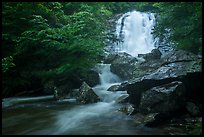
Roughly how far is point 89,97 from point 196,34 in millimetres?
5055

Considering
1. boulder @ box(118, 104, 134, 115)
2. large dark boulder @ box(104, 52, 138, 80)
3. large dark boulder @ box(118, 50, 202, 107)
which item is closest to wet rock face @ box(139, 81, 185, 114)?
large dark boulder @ box(118, 50, 202, 107)

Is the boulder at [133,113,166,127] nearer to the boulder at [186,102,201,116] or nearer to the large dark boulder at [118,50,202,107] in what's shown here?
the boulder at [186,102,201,116]

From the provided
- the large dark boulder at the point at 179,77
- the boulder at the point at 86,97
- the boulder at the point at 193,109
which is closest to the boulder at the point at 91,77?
the boulder at the point at 86,97

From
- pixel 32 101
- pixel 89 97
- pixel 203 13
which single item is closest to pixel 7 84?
pixel 32 101

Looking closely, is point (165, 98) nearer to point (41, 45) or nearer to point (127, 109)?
point (127, 109)

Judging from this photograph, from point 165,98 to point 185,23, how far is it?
13.3 ft

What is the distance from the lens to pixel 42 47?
13578 mm

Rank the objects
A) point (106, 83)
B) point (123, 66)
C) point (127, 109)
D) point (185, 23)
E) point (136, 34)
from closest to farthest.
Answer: point (127, 109), point (185, 23), point (106, 83), point (123, 66), point (136, 34)

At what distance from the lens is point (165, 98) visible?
24.6 ft

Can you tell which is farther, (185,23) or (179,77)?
(185,23)

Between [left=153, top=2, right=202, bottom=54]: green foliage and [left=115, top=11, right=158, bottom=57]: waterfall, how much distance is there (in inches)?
408

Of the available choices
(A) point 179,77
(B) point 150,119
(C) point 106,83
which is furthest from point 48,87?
(A) point 179,77

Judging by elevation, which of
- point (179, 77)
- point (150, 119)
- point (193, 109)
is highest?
point (179, 77)

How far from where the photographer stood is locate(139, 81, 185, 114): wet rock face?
7.48 m
